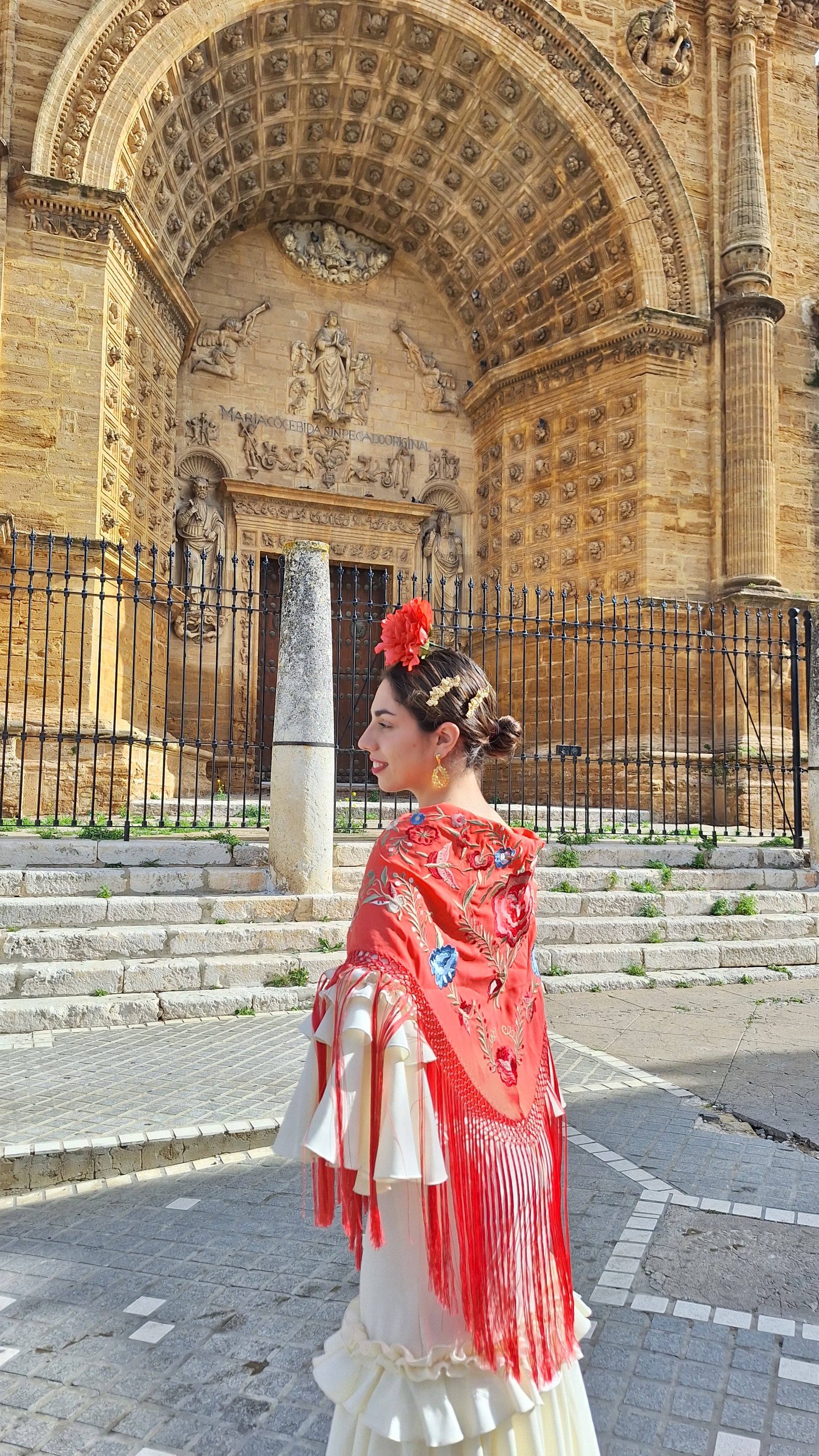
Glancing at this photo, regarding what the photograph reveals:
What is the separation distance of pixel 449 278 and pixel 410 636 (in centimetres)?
1559

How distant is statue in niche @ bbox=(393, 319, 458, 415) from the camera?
15.7 metres

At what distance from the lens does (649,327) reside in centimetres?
1336

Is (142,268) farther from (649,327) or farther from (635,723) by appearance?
(635,723)

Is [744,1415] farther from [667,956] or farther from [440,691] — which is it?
[667,956]

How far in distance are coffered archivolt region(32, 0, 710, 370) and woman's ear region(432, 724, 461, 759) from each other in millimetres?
11369

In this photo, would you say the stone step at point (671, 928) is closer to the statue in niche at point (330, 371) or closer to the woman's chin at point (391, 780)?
the woman's chin at point (391, 780)

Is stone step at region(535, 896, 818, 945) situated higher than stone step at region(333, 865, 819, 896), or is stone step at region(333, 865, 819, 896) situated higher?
stone step at region(333, 865, 819, 896)

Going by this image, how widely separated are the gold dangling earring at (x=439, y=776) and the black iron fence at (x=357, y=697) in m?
5.89

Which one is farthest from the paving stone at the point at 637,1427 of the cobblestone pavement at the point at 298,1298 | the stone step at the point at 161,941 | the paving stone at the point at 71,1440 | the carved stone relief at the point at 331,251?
the carved stone relief at the point at 331,251

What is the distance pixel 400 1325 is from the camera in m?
1.61

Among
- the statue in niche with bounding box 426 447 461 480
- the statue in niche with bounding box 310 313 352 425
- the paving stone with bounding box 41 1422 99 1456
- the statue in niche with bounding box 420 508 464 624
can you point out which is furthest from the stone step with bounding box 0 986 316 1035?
the statue in niche with bounding box 426 447 461 480

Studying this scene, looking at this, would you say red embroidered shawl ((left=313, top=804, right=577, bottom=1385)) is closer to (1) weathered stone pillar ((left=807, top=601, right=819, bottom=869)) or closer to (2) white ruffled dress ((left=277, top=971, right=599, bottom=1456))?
(2) white ruffled dress ((left=277, top=971, right=599, bottom=1456))

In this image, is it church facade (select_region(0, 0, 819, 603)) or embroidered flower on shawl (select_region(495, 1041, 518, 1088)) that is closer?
embroidered flower on shawl (select_region(495, 1041, 518, 1088))

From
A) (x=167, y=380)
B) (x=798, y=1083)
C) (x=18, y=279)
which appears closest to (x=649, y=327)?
(x=167, y=380)
